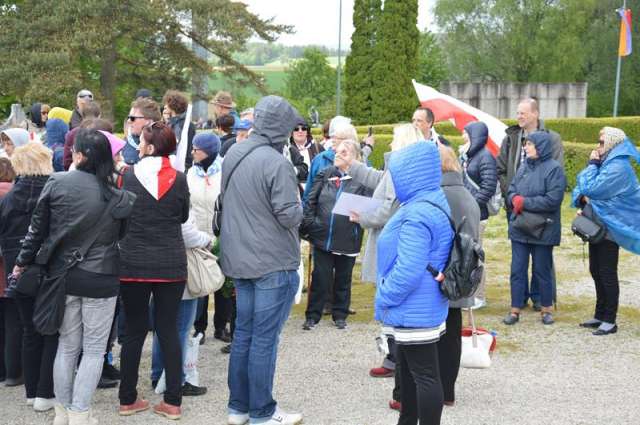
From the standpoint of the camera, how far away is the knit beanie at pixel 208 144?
20.0 ft

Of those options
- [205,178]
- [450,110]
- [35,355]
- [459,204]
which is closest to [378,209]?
[459,204]

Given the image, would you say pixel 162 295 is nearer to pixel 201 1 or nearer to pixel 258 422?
pixel 258 422

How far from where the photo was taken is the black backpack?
176 inches

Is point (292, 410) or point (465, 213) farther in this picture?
point (292, 410)

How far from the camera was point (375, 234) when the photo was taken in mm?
6746

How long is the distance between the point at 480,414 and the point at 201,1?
21901 millimetres

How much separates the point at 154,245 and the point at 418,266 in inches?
66.0

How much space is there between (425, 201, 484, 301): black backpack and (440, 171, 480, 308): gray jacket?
2.09 feet

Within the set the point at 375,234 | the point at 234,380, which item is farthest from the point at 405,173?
the point at 375,234

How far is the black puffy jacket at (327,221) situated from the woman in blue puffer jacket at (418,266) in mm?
2944

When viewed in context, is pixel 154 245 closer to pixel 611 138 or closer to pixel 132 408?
pixel 132 408

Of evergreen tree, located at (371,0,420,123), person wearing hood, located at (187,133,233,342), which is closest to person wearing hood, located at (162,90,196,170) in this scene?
person wearing hood, located at (187,133,233,342)

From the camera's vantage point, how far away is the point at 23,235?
5.64 metres

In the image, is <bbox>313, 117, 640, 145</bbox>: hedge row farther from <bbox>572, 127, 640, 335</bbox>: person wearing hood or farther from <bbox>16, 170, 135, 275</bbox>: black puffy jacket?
<bbox>16, 170, 135, 275</bbox>: black puffy jacket
